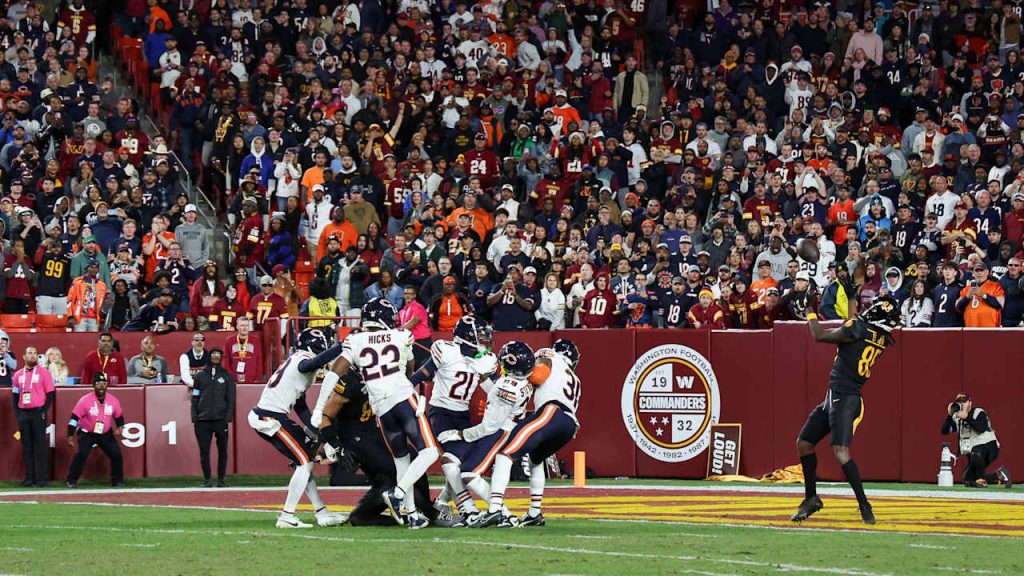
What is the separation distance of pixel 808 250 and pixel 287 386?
9210 millimetres

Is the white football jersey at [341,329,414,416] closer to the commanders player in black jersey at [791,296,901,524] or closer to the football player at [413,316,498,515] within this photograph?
the football player at [413,316,498,515]

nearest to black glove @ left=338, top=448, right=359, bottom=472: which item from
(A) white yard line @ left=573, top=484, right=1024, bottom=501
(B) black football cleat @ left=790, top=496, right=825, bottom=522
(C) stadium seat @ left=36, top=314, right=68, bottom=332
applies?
(B) black football cleat @ left=790, top=496, right=825, bottom=522

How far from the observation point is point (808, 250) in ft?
68.0

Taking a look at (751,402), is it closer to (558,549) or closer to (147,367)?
A: (147,367)

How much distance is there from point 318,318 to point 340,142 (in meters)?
4.83

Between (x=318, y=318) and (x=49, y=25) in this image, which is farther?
(x=49, y=25)

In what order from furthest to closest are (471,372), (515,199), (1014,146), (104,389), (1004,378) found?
(515,199) < (1014,146) < (104,389) < (1004,378) < (471,372)

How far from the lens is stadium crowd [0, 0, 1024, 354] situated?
72.3 ft

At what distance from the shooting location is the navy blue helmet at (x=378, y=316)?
12.9m

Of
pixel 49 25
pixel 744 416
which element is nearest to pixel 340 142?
pixel 49 25

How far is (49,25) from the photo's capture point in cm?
2920

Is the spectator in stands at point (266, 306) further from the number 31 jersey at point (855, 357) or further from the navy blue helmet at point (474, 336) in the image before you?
the number 31 jersey at point (855, 357)

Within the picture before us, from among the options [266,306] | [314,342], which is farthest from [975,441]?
[266,306]

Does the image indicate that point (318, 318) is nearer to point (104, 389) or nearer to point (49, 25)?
point (104, 389)
